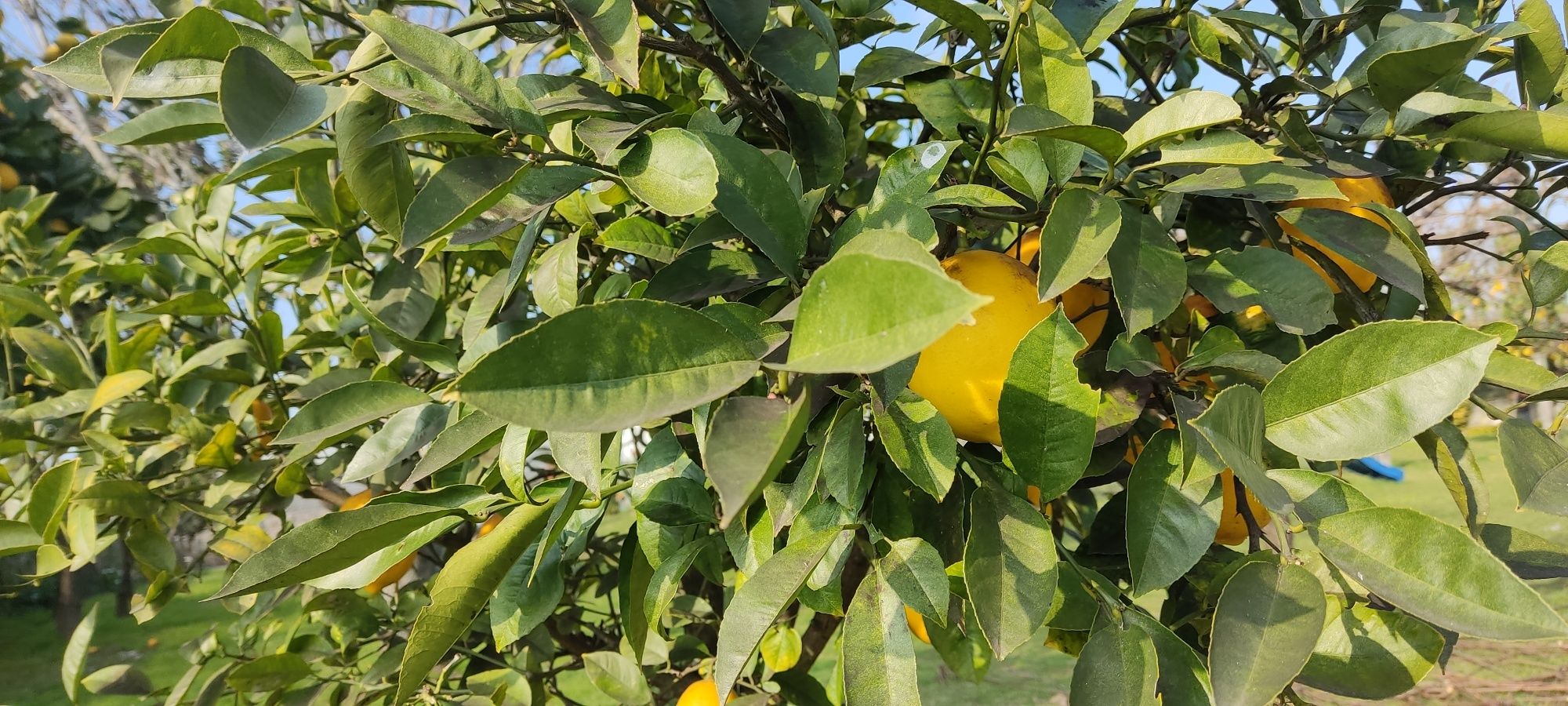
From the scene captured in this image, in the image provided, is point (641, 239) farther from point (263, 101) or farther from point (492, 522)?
point (492, 522)

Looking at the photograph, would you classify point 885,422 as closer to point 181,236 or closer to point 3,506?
point 181,236

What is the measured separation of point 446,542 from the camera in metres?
1.07

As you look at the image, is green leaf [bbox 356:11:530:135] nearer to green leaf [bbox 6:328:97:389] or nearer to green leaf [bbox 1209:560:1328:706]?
green leaf [bbox 1209:560:1328:706]

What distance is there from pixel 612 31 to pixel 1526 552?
0.48m

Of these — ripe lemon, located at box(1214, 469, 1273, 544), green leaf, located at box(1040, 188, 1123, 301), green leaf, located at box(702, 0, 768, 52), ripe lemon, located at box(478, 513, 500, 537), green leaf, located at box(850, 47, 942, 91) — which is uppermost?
green leaf, located at box(702, 0, 768, 52)

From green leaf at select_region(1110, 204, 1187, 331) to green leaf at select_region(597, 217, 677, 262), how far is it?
0.21 meters

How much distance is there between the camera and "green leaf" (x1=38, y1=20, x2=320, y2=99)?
363 mm

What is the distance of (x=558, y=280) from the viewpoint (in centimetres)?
47

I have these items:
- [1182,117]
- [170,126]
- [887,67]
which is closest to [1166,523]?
[1182,117]

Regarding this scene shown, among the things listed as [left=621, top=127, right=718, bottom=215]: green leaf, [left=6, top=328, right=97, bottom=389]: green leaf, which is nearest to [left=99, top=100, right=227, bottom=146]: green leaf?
[left=621, top=127, right=718, bottom=215]: green leaf

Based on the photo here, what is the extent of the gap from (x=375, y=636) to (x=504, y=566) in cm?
72

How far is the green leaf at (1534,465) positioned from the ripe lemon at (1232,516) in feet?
0.39

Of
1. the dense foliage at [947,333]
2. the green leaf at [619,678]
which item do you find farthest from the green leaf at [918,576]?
the green leaf at [619,678]

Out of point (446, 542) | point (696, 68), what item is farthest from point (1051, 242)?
point (446, 542)
